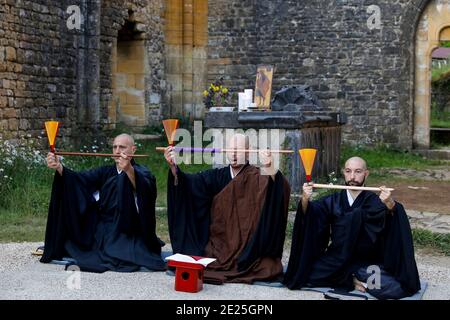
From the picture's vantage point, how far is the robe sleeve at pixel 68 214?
250 inches

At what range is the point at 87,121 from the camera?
42.7ft

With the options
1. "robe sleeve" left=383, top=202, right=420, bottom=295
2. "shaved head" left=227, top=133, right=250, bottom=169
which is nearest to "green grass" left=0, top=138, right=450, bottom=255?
"shaved head" left=227, top=133, right=250, bottom=169

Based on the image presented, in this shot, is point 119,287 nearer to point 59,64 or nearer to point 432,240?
point 432,240

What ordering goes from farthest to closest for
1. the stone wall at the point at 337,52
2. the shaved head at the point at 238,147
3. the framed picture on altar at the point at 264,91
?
the stone wall at the point at 337,52 < the framed picture on altar at the point at 264,91 < the shaved head at the point at 238,147

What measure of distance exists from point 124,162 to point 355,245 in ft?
6.57

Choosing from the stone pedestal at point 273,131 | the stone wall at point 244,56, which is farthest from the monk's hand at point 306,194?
the stone wall at point 244,56

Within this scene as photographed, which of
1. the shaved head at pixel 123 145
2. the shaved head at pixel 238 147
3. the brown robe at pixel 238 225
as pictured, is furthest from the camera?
the shaved head at pixel 123 145

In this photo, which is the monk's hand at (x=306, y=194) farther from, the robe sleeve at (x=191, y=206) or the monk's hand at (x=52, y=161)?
the monk's hand at (x=52, y=161)

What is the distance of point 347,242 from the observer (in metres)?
5.53

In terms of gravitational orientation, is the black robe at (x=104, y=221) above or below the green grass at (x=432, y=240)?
above

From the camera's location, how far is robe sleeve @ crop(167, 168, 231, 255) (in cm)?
619

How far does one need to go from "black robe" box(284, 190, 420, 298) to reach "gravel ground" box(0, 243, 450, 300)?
0.71 feet

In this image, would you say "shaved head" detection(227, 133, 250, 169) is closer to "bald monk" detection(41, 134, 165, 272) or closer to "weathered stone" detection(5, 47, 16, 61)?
"bald monk" detection(41, 134, 165, 272)

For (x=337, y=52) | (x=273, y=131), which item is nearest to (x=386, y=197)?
(x=273, y=131)
